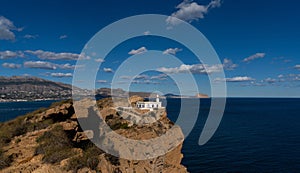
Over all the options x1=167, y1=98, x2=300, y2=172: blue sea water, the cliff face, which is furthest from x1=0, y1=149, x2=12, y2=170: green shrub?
x1=167, y1=98, x2=300, y2=172: blue sea water

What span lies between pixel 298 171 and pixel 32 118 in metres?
Answer: 41.8

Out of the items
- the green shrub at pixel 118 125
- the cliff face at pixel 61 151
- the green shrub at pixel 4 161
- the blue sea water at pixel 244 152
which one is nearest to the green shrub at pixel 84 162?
the cliff face at pixel 61 151

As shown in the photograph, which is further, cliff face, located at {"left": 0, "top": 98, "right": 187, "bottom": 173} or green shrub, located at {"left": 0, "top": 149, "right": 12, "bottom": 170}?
green shrub, located at {"left": 0, "top": 149, "right": 12, "bottom": 170}

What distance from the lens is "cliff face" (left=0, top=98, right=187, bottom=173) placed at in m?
14.1

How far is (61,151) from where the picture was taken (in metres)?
15.4

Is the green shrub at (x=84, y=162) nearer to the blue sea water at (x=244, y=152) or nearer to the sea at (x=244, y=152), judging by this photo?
the sea at (x=244, y=152)

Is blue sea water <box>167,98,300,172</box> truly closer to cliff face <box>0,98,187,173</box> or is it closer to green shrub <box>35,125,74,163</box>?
cliff face <box>0,98,187,173</box>

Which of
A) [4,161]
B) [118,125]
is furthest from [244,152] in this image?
[4,161]

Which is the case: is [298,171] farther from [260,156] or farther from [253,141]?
[253,141]

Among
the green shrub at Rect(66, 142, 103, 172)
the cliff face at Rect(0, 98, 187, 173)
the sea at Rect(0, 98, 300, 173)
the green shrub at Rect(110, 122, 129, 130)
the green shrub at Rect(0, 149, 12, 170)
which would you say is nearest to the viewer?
the green shrub at Rect(66, 142, 103, 172)

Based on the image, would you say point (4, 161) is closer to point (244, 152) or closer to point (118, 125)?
point (118, 125)

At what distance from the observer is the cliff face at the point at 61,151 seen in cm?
1411

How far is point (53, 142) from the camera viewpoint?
55.0 feet

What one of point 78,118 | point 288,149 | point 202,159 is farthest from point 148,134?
point 288,149
